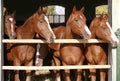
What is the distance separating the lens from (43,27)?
5.74 m

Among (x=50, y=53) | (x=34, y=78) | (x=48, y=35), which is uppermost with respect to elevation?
(x=48, y=35)

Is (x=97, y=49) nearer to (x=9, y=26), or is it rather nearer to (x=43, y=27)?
(x=43, y=27)

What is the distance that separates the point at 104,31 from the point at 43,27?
3.24ft

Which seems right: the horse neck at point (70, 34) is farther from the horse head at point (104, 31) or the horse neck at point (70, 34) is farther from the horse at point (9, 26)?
the horse at point (9, 26)

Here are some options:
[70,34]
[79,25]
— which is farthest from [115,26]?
[70,34]

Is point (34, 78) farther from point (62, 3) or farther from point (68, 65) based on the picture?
point (62, 3)

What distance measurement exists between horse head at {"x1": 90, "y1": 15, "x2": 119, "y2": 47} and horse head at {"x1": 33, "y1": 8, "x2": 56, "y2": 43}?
802 millimetres

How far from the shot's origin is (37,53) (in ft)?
21.8

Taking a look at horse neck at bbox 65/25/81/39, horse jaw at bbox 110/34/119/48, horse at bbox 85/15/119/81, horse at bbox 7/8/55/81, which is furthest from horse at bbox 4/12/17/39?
horse jaw at bbox 110/34/119/48

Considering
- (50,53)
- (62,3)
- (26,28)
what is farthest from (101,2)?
(26,28)

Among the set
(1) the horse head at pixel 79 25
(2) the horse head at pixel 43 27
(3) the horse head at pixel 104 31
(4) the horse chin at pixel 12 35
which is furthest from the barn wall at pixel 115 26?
(4) the horse chin at pixel 12 35

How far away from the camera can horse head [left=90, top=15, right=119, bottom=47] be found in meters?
5.49

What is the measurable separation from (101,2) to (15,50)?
858 cm

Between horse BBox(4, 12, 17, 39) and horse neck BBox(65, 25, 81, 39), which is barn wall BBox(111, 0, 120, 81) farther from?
horse BBox(4, 12, 17, 39)
